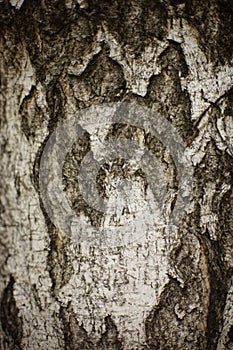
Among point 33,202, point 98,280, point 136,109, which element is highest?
point 136,109

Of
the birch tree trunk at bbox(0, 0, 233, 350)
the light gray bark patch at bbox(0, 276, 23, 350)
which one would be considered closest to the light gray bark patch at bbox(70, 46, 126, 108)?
the birch tree trunk at bbox(0, 0, 233, 350)

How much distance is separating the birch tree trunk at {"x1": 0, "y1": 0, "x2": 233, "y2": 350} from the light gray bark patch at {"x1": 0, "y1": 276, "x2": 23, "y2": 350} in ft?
0.17

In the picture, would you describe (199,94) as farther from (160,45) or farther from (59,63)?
(59,63)

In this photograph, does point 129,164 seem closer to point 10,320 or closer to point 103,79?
point 103,79

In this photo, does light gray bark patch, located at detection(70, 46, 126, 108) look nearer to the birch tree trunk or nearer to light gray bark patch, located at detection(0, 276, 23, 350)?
the birch tree trunk

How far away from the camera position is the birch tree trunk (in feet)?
2.33

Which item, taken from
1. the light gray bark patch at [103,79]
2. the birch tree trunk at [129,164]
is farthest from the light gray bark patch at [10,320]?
the light gray bark patch at [103,79]

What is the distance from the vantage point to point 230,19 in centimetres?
71

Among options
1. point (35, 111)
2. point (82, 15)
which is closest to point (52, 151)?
point (35, 111)

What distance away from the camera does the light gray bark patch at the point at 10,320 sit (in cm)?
79

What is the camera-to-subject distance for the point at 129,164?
72cm

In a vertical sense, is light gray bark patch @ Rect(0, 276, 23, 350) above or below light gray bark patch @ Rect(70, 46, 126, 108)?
below

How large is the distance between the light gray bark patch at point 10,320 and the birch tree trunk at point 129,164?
51mm

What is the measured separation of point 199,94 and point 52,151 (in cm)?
24
